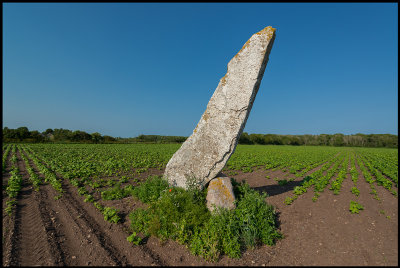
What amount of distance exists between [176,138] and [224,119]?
282 feet

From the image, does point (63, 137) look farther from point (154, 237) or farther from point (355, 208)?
point (355, 208)

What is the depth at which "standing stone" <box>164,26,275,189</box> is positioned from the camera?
630 centimetres

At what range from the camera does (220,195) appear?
636 centimetres

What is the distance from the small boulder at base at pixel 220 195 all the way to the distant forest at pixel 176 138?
78.6 m

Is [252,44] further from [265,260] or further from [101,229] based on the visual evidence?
[101,229]

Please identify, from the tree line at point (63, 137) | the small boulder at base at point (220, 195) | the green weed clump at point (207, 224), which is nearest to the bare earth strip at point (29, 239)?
the green weed clump at point (207, 224)

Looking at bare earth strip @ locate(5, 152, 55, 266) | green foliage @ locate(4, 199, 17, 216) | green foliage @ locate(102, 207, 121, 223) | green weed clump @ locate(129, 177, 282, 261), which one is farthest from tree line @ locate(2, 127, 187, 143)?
green weed clump @ locate(129, 177, 282, 261)

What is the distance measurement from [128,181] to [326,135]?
130 metres

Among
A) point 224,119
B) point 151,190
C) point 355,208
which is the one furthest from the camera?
point 151,190

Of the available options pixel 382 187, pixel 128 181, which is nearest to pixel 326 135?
pixel 382 187

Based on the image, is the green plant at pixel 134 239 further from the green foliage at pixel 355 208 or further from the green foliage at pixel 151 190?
the green foliage at pixel 355 208

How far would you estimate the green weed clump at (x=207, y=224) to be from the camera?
189 inches

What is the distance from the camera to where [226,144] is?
6773mm

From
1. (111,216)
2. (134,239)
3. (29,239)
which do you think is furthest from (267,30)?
(29,239)
